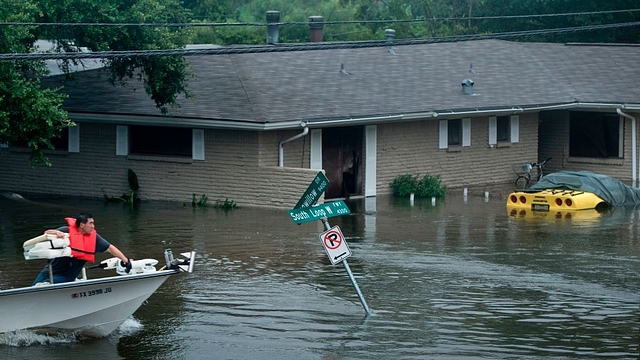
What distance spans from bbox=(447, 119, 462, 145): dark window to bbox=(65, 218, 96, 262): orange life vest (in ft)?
62.6

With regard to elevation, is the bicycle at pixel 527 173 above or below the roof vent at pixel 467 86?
below

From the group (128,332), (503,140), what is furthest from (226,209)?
(128,332)

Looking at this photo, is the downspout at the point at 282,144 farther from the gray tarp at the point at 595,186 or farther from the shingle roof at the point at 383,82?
the gray tarp at the point at 595,186

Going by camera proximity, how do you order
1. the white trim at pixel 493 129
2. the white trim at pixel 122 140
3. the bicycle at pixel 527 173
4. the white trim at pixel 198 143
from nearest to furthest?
the white trim at pixel 198 143, the white trim at pixel 122 140, the bicycle at pixel 527 173, the white trim at pixel 493 129

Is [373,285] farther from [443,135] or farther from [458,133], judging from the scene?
[458,133]

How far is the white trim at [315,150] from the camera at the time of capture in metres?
31.2

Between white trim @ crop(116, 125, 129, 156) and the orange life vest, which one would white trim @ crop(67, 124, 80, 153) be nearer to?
white trim @ crop(116, 125, 129, 156)

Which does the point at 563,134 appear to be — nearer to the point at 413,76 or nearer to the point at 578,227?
the point at 413,76

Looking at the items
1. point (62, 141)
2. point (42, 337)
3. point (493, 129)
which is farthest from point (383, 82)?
point (42, 337)

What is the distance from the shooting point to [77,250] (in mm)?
16625

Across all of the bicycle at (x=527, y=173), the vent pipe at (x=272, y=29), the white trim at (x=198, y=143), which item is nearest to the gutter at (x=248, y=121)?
the white trim at (x=198, y=143)

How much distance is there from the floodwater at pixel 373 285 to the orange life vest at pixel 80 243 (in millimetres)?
1248

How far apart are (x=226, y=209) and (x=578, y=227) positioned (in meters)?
8.39

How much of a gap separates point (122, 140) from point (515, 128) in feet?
38.8
